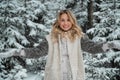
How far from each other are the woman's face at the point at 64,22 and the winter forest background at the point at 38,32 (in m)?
4.16

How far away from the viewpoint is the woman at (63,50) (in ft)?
11.1

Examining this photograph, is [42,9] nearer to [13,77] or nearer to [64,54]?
[13,77]

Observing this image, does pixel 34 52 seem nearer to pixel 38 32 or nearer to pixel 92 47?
pixel 92 47

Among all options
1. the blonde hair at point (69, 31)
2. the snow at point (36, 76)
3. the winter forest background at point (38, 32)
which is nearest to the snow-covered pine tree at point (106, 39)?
the winter forest background at point (38, 32)

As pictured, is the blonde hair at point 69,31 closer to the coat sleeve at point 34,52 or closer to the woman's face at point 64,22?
the woman's face at point 64,22

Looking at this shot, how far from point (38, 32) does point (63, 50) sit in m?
5.07

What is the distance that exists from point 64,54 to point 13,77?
426 cm

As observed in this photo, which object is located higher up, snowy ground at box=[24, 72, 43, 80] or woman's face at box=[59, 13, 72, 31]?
woman's face at box=[59, 13, 72, 31]

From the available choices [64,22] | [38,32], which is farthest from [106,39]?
[64,22]

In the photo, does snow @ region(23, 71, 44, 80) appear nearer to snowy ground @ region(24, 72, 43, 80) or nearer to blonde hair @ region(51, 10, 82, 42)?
snowy ground @ region(24, 72, 43, 80)

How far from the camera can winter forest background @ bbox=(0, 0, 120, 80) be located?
7.80 m

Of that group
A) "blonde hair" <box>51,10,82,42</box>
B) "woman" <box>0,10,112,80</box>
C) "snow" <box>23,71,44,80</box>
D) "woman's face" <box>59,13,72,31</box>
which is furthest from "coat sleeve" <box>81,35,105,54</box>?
"snow" <box>23,71,44,80</box>

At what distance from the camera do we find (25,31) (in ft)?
27.9

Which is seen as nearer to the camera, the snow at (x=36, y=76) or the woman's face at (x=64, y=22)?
the woman's face at (x=64, y=22)
